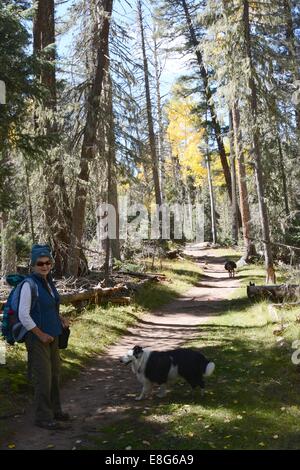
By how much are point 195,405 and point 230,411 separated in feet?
1.71

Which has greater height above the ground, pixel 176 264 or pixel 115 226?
pixel 115 226

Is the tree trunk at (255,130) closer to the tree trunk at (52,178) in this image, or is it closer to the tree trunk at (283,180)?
the tree trunk at (52,178)

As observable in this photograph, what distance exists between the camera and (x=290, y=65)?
594 inches

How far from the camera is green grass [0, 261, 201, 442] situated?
7051 mm

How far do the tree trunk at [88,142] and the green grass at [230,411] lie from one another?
21.2 ft

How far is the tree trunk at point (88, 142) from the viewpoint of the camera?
14.2 metres

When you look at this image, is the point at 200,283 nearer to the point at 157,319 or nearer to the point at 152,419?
the point at 157,319

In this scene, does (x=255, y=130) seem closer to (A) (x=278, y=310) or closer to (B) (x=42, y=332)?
(A) (x=278, y=310)

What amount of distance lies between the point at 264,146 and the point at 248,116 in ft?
11.1

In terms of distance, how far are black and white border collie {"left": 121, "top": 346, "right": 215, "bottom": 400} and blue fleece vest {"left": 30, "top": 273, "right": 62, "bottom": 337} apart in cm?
161

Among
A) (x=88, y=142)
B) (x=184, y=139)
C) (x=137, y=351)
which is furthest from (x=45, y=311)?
(x=184, y=139)

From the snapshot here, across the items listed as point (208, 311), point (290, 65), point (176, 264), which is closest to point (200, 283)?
point (176, 264)

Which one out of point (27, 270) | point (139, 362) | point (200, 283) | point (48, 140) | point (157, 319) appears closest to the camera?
point (139, 362)

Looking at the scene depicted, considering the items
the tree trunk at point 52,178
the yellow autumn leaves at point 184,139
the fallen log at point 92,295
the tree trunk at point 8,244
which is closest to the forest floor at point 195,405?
the fallen log at point 92,295
